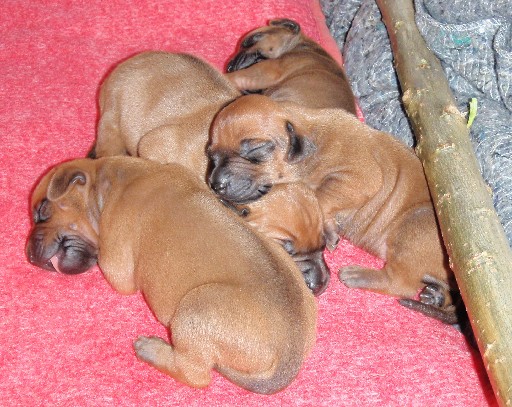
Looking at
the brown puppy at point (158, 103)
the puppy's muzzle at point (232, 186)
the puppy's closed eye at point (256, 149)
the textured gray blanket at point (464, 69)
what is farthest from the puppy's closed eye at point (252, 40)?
the puppy's muzzle at point (232, 186)

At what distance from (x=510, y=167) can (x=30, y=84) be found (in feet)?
10.5

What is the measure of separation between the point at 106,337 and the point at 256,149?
4.03 ft

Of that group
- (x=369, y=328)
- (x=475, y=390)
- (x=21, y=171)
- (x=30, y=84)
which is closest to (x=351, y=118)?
(x=369, y=328)

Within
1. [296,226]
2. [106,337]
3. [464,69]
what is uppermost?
[464,69]

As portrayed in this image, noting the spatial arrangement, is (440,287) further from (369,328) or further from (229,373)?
(229,373)

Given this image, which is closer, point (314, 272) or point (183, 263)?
point (183, 263)

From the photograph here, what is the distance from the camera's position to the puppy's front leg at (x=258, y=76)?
204 inches

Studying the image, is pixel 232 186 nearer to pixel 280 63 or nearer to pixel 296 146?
pixel 296 146

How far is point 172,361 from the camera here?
129 inches

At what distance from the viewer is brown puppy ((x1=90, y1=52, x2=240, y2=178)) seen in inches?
166

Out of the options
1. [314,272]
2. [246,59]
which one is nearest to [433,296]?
[314,272]

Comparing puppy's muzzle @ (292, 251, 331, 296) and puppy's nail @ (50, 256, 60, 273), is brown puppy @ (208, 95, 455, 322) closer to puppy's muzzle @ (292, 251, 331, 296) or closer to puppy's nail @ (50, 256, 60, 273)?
puppy's muzzle @ (292, 251, 331, 296)

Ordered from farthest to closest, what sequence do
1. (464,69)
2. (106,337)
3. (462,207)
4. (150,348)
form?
1. (464,69)
2. (106,337)
3. (150,348)
4. (462,207)

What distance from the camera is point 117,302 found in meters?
3.74
